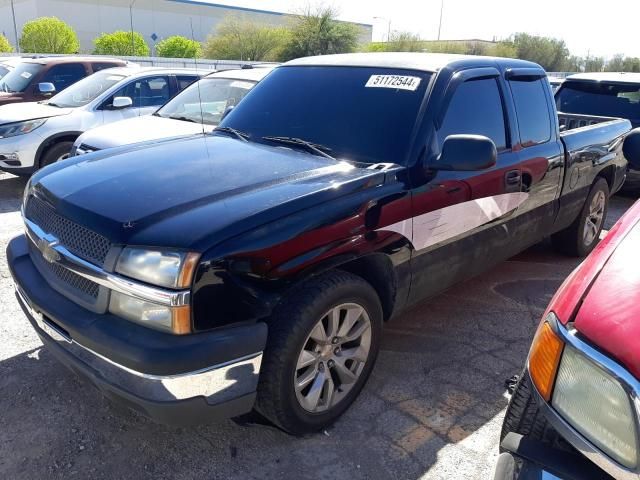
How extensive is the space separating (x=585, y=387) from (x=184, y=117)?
606 cm

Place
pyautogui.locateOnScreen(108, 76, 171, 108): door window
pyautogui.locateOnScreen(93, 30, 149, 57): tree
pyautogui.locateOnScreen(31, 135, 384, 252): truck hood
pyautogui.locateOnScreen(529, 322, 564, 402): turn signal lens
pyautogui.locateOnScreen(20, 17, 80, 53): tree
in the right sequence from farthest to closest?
pyautogui.locateOnScreen(93, 30, 149, 57): tree < pyautogui.locateOnScreen(20, 17, 80, 53): tree < pyautogui.locateOnScreen(108, 76, 171, 108): door window < pyautogui.locateOnScreen(31, 135, 384, 252): truck hood < pyautogui.locateOnScreen(529, 322, 564, 402): turn signal lens

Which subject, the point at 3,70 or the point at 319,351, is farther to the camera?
the point at 3,70

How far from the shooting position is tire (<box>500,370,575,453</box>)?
1.76 metres

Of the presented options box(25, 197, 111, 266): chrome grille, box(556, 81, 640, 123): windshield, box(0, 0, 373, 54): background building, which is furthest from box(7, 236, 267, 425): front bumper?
box(0, 0, 373, 54): background building

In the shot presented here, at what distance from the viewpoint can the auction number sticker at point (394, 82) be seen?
3.33 metres

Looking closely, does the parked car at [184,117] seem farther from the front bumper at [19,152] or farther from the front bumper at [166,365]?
the front bumper at [166,365]

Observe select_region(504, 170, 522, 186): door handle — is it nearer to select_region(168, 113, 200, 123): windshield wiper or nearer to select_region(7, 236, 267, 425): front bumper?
select_region(7, 236, 267, 425): front bumper

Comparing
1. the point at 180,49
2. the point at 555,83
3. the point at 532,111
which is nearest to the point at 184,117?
the point at 532,111

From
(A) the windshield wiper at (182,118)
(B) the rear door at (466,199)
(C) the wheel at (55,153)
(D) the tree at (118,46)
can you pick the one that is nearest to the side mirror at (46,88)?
(C) the wheel at (55,153)

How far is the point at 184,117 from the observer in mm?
6816

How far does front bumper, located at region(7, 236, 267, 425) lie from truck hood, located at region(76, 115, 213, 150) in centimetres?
388

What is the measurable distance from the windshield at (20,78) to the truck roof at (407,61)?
7440 millimetres

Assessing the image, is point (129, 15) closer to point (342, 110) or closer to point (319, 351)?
point (342, 110)

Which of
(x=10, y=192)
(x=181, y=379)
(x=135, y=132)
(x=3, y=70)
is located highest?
(x=3, y=70)
